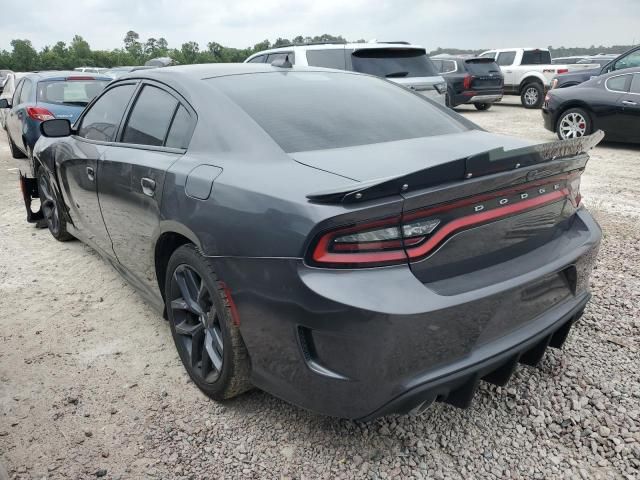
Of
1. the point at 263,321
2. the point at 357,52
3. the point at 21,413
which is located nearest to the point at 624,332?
the point at 263,321

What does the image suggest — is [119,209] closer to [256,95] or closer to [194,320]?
Answer: [194,320]

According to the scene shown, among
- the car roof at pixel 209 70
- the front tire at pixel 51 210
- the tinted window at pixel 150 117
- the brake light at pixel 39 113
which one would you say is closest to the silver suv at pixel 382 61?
the brake light at pixel 39 113

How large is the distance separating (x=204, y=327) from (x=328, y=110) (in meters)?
1.19

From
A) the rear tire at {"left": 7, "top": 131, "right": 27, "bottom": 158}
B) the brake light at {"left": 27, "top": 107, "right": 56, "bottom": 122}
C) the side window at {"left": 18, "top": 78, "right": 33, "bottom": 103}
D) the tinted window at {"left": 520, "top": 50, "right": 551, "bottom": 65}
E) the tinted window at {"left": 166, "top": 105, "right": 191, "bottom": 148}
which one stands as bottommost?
the rear tire at {"left": 7, "top": 131, "right": 27, "bottom": 158}

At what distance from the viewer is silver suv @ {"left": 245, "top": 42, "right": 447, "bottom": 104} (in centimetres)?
750

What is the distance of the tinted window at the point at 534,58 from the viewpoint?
54.1ft

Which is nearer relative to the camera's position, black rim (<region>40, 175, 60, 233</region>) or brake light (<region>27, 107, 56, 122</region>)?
black rim (<region>40, 175, 60, 233</region>)

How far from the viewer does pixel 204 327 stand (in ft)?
7.88

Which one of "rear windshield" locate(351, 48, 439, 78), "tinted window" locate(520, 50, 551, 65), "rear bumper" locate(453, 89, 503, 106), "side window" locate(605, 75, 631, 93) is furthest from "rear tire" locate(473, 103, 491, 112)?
"rear windshield" locate(351, 48, 439, 78)

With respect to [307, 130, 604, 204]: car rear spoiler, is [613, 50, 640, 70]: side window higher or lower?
higher

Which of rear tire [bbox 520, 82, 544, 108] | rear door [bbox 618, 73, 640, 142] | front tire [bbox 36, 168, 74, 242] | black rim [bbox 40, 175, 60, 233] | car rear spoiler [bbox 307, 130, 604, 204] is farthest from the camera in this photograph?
rear tire [bbox 520, 82, 544, 108]

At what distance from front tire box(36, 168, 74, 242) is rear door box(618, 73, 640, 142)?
8.11 metres

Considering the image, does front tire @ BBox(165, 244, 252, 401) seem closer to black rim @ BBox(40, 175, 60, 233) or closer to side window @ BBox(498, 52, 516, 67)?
black rim @ BBox(40, 175, 60, 233)

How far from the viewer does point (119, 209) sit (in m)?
3.03
